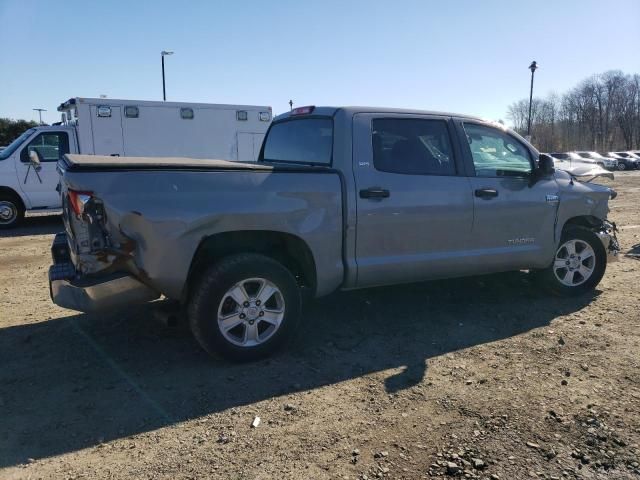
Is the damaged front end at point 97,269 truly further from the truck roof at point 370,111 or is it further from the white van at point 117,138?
the white van at point 117,138

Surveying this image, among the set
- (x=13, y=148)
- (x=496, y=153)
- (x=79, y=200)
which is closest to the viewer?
(x=79, y=200)

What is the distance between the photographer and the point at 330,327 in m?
4.90

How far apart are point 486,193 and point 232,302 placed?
8.46 feet

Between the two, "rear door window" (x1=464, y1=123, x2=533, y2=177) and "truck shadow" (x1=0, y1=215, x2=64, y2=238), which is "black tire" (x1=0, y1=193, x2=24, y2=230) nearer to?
"truck shadow" (x1=0, y1=215, x2=64, y2=238)

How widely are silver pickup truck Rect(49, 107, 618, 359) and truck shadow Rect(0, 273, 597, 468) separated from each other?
1.07 ft

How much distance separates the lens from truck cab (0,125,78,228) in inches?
445

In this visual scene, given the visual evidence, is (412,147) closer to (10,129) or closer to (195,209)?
(195,209)

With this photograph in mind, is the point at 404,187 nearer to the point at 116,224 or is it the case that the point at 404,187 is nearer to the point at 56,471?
the point at 116,224

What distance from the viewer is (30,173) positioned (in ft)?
37.3

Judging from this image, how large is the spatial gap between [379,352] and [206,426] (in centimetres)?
163

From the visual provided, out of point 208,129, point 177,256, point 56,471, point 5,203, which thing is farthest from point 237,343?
point 208,129

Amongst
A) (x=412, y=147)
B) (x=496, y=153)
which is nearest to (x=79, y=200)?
(x=412, y=147)

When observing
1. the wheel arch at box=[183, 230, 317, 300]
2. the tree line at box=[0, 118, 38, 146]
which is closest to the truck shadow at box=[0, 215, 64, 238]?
the wheel arch at box=[183, 230, 317, 300]

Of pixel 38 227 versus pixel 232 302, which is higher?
pixel 232 302
